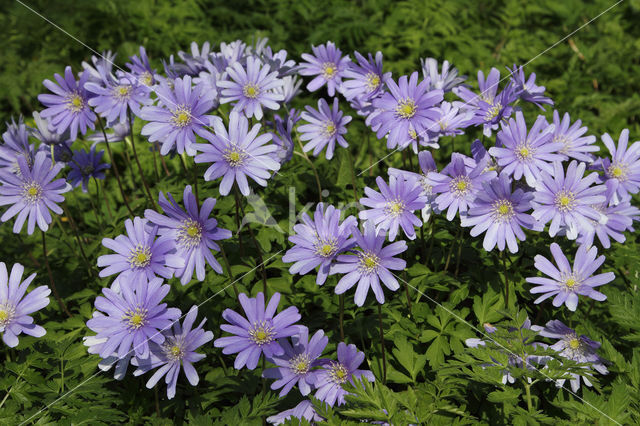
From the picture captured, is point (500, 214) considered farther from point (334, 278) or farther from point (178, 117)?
point (178, 117)

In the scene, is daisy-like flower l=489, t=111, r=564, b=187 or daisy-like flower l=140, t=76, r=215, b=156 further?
daisy-like flower l=140, t=76, r=215, b=156

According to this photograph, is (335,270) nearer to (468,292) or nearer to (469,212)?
(469,212)

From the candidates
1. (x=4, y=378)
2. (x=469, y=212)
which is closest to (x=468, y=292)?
(x=469, y=212)

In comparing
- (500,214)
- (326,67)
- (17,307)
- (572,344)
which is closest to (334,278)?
(500,214)

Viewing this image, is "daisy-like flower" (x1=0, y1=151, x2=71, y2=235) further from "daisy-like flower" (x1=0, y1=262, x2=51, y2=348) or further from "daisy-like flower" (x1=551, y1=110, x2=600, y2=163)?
"daisy-like flower" (x1=551, y1=110, x2=600, y2=163)

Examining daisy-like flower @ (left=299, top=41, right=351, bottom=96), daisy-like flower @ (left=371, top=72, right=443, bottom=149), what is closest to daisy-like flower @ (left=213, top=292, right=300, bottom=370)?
daisy-like flower @ (left=371, top=72, right=443, bottom=149)

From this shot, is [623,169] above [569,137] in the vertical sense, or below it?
below
